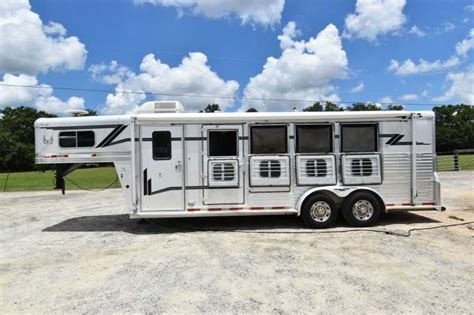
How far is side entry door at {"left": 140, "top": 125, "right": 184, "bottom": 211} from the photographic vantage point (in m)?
8.52

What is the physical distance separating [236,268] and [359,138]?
439 cm

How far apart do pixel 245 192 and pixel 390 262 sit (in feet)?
11.2

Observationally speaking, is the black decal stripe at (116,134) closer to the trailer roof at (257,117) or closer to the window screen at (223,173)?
the trailer roof at (257,117)

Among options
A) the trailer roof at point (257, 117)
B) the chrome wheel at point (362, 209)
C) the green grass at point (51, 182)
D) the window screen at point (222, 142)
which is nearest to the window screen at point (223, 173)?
the window screen at point (222, 142)

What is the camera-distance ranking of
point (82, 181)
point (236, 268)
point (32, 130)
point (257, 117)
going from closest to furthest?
point (236, 268) < point (257, 117) < point (82, 181) < point (32, 130)

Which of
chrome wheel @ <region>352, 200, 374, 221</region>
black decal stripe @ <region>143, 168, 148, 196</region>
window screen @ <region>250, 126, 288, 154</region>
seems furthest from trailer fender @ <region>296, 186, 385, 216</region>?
black decal stripe @ <region>143, 168, 148, 196</region>

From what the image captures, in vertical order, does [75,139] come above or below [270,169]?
above

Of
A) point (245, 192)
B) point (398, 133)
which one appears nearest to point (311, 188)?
point (245, 192)

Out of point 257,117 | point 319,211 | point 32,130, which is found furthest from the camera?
point 32,130

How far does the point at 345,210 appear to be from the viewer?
858 centimetres

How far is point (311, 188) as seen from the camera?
337 inches

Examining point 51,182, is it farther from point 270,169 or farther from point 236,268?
point 236,268

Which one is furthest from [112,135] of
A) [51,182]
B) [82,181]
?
[82,181]

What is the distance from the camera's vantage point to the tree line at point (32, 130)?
265 feet
